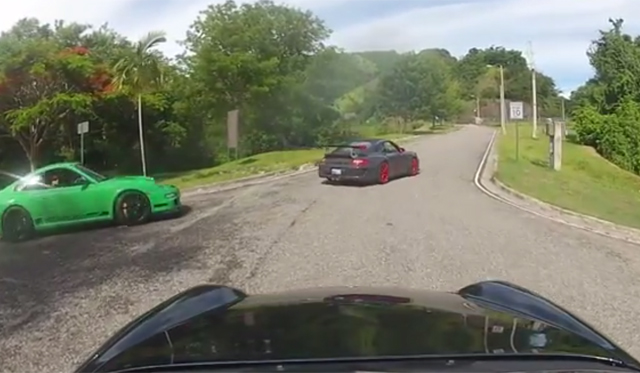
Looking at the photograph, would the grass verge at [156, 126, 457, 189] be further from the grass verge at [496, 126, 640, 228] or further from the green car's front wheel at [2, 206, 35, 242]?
the green car's front wheel at [2, 206, 35, 242]

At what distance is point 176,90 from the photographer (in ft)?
122

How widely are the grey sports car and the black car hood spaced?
15.3 m

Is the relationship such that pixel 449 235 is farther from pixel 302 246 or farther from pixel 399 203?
pixel 399 203

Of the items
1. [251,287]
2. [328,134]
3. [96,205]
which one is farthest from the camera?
[328,134]

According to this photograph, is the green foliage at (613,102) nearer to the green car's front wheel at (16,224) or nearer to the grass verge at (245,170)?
the grass verge at (245,170)

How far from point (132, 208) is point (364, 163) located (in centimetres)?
701

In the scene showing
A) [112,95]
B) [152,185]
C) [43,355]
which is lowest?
[43,355]

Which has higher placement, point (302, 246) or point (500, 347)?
point (500, 347)

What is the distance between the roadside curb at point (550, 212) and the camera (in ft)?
38.2

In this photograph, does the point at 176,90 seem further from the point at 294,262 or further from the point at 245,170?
the point at 294,262

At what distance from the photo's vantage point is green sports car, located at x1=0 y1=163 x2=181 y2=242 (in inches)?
514

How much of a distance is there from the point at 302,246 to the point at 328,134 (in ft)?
108

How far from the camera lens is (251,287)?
8055 millimetres

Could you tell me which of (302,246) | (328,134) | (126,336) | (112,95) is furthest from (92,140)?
(126,336)
